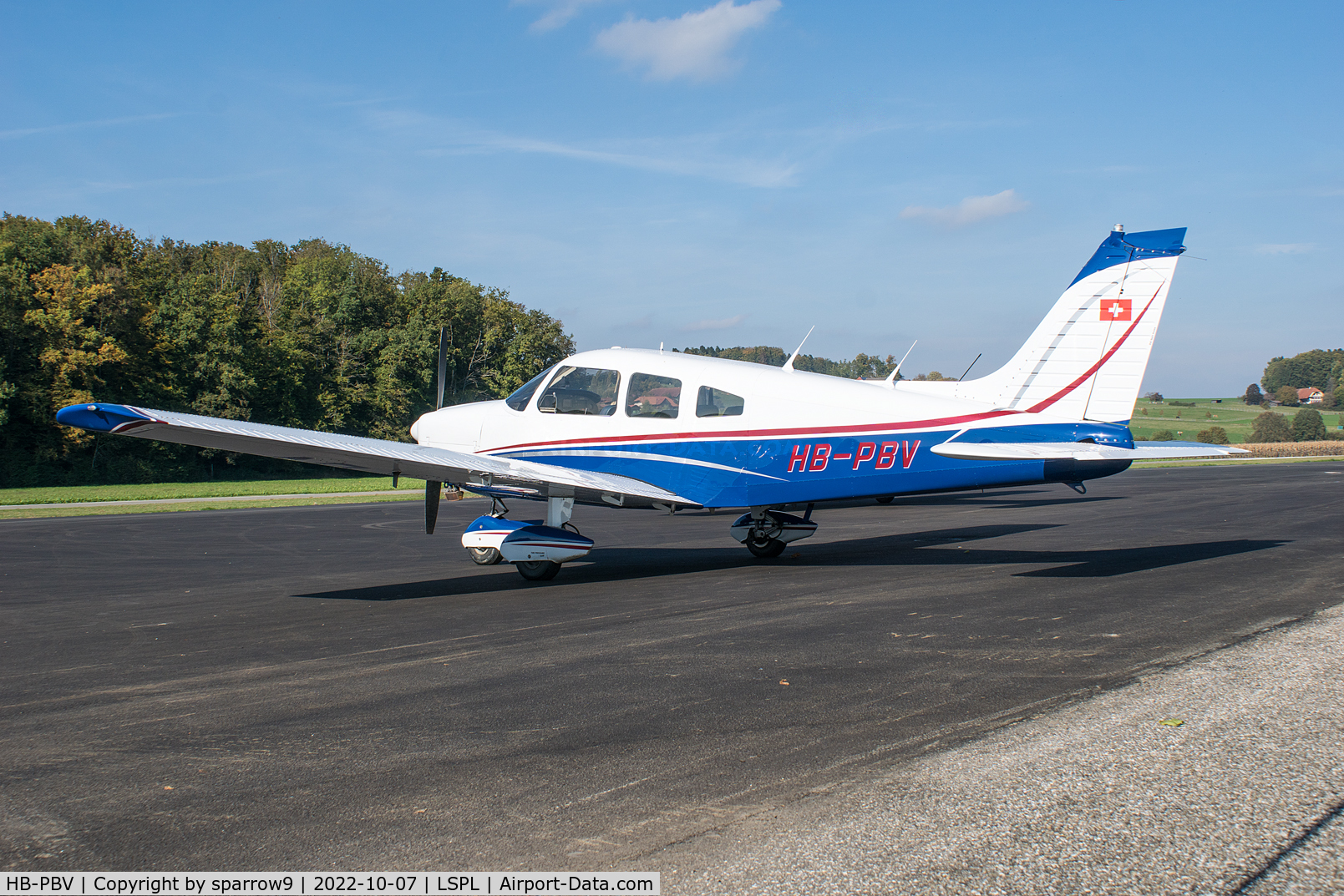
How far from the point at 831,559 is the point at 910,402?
2918mm

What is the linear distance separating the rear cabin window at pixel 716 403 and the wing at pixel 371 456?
46.8 inches

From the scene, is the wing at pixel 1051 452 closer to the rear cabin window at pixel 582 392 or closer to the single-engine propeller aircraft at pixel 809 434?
the single-engine propeller aircraft at pixel 809 434

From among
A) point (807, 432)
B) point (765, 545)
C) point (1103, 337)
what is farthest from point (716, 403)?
point (1103, 337)

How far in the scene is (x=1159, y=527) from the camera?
16.8 m

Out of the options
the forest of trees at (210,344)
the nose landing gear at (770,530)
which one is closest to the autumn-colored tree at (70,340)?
the forest of trees at (210,344)

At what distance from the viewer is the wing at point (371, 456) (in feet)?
28.4

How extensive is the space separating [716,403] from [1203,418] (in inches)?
4562

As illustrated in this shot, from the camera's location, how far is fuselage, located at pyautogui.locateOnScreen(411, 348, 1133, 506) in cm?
1083

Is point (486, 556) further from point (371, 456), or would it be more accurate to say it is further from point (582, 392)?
point (371, 456)

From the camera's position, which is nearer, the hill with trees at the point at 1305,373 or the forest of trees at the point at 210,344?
the forest of trees at the point at 210,344

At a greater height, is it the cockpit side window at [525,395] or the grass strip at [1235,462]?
the cockpit side window at [525,395]

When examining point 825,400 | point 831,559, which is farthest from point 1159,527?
point 825,400

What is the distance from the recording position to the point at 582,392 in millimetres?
12461

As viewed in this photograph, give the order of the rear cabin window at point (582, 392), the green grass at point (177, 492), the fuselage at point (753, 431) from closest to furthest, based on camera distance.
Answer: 1. the fuselage at point (753, 431)
2. the rear cabin window at point (582, 392)
3. the green grass at point (177, 492)
